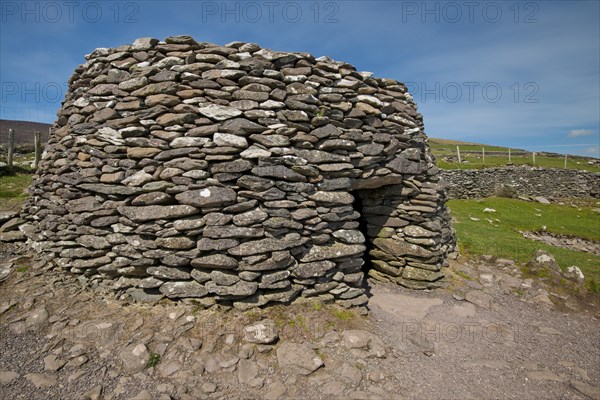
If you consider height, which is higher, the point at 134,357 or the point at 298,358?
the point at 134,357

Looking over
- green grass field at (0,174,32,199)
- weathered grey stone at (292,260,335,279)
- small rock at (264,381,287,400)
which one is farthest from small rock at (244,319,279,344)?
green grass field at (0,174,32,199)

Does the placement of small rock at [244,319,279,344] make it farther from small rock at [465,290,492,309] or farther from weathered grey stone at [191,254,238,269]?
small rock at [465,290,492,309]

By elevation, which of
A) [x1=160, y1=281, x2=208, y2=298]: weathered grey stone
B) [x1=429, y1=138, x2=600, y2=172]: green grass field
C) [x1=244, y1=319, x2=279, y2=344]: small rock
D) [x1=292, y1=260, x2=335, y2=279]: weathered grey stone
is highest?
[x1=429, y1=138, x2=600, y2=172]: green grass field

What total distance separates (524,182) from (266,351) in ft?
106

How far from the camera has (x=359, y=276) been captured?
683 cm

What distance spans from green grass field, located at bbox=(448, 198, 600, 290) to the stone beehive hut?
283 inches

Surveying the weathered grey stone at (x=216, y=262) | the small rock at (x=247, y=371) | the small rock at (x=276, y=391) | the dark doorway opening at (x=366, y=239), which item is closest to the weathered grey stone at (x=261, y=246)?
the weathered grey stone at (x=216, y=262)

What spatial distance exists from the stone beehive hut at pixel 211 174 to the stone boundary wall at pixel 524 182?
2195 cm

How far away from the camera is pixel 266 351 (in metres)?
5.17

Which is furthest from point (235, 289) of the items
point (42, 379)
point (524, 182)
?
point (524, 182)

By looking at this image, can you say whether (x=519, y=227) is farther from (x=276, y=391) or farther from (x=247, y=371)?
(x=247, y=371)

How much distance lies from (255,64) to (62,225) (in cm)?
544

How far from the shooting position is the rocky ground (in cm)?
456

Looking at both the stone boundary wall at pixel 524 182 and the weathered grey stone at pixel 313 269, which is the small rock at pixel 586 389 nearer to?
the weathered grey stone at pixel 313 269
